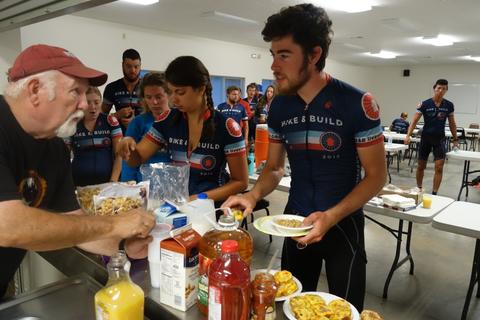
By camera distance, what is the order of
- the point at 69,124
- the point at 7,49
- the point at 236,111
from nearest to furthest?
the point at 69,124, the point at 7,49, the point at 236,111

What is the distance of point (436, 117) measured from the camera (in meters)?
5.88

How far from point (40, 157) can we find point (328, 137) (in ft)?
3.34

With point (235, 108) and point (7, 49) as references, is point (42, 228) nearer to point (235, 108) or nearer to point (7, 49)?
point (7, 49)

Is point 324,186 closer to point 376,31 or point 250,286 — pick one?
point 250,286

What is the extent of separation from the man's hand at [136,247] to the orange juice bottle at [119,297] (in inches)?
7.3

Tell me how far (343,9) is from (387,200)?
419 centimetres

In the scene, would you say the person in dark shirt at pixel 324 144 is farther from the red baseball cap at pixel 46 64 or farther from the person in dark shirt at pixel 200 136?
the red baseball cap at pixel 46 64

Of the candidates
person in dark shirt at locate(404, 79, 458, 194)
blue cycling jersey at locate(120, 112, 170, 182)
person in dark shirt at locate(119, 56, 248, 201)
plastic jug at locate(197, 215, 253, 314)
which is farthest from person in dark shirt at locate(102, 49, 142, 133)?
person in dark shirt at locate(404, 79, 458, 194)

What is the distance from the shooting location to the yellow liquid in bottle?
0.82 meters

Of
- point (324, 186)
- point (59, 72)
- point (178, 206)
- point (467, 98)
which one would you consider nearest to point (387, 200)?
point (324, 186)

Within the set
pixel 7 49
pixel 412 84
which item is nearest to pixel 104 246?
pixel 7 49

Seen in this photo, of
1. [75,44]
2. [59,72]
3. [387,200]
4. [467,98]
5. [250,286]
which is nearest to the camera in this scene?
[250,286]

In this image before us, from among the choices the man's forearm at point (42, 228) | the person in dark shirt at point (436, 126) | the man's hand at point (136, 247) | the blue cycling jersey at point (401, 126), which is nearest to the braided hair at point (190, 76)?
the man's hand at point (136, 247)

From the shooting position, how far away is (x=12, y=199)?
0.82 metres
